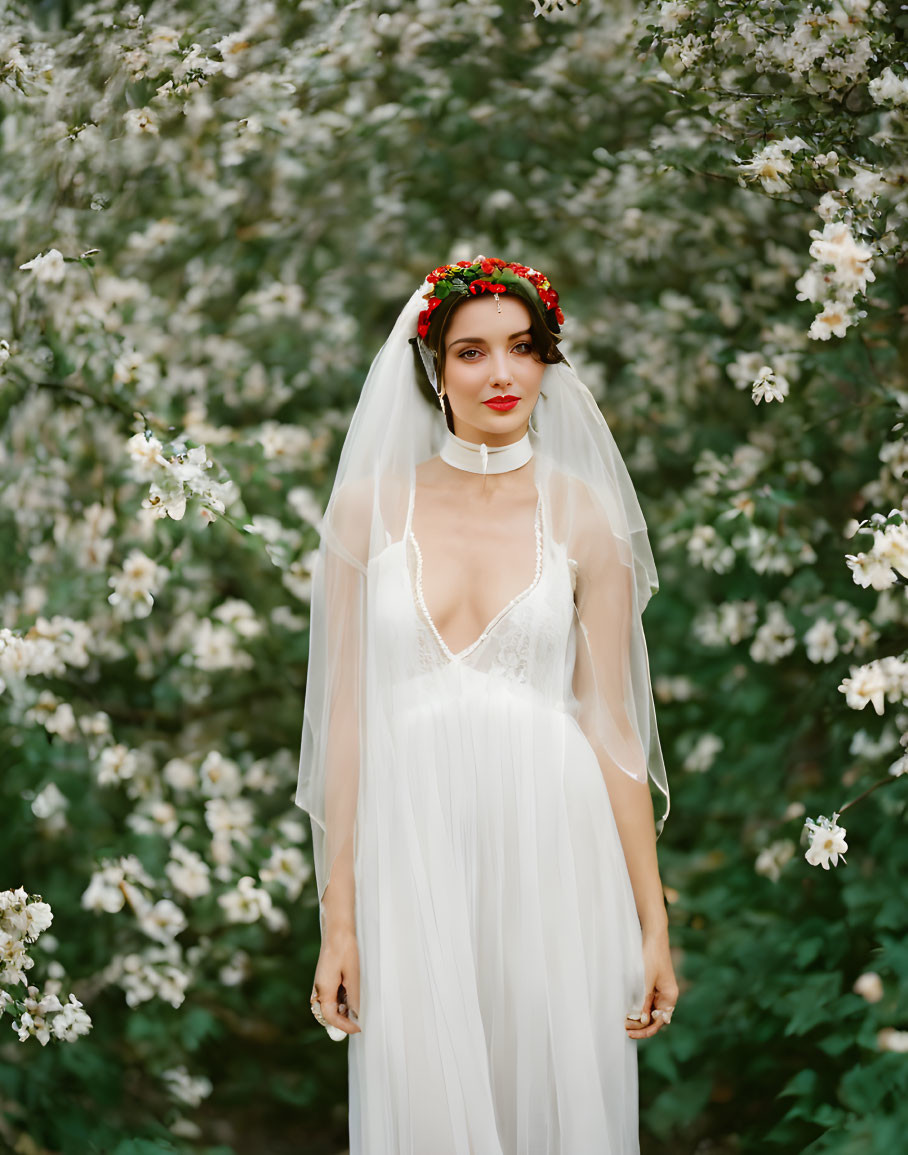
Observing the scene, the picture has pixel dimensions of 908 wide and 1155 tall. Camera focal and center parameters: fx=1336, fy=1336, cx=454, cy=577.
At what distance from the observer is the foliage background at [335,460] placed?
2.71 meters

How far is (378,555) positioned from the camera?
6.40 ft

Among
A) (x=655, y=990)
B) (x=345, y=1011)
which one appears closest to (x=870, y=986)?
→ (x=655, y=990)

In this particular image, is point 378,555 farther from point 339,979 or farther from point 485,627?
point 339,979

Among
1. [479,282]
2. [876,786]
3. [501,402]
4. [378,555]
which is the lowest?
[876,786]

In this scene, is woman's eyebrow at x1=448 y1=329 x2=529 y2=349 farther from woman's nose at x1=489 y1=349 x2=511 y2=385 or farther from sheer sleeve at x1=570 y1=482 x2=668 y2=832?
sheer sleeve at x1=570 y1=482 x2=668 y2=832

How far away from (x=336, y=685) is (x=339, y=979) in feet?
1.34

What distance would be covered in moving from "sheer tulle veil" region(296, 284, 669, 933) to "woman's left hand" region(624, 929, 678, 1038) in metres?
0.25

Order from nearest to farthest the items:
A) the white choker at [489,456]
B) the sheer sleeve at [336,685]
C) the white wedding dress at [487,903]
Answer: the white wedding dress at [487,903] → the sheer sleeve at [336,685] → the white choker at [489,456]

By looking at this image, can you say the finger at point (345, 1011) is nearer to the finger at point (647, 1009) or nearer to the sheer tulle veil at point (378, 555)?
the sheer tulle veil at point (378, 555)

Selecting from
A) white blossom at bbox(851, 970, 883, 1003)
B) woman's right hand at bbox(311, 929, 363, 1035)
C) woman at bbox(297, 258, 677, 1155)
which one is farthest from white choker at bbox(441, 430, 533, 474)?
white blossom at bbox(851, 970, 883, 1003)

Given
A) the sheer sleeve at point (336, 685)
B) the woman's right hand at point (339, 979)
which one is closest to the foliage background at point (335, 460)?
the sheer sleeve at point (336, 685)

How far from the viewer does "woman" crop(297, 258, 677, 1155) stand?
1.81 m

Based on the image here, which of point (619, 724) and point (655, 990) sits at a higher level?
point (619, 724)

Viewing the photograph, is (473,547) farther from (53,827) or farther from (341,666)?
(53,827)
